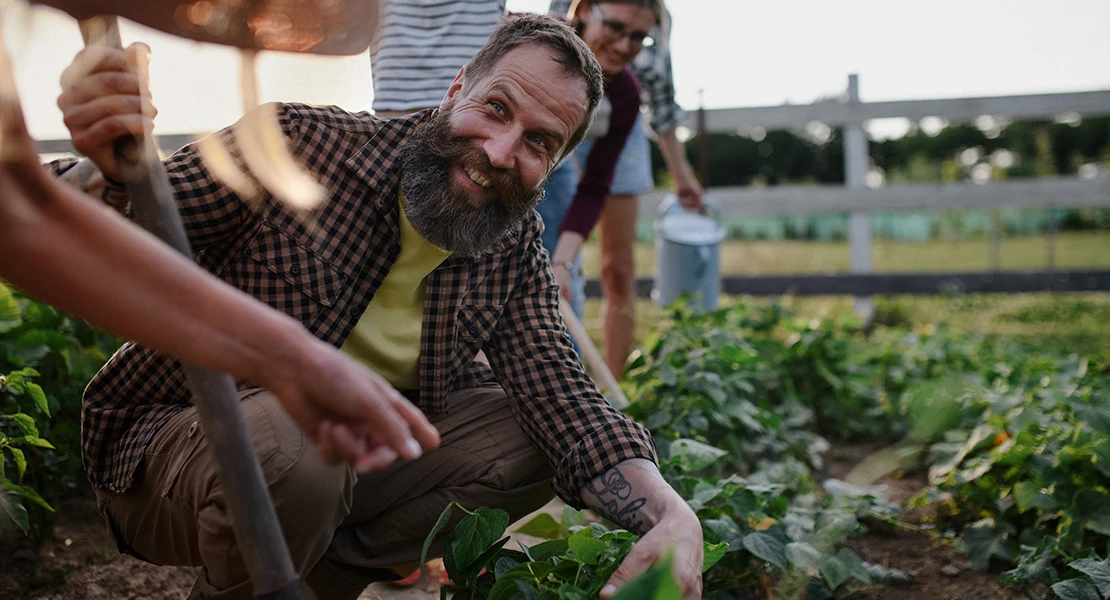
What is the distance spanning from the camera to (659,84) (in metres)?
3.68

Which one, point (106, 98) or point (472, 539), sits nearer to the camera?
point (106, 98)

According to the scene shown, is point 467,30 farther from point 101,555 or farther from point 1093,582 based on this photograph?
point 1093,582

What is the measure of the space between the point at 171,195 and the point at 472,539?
2.65 ft

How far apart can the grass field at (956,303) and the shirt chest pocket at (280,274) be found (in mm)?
2862

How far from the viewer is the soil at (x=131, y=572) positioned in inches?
76.9

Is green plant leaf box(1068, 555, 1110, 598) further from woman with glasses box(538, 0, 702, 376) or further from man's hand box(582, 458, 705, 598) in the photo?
woman with glasses box(538, 0, 702, 376)

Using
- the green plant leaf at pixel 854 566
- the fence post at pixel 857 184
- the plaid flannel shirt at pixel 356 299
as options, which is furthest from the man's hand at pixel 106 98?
the fence post at pixel 857 184

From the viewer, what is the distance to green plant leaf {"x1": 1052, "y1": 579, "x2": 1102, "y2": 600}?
1.73 m

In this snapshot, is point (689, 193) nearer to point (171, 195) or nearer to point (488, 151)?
→ point (488, 151)

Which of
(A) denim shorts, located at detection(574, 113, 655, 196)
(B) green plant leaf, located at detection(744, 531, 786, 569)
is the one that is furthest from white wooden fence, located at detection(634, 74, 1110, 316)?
(B) green plant leaf, located at detection(744, 531, 786, 569)

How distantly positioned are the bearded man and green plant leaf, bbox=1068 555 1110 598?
819mm

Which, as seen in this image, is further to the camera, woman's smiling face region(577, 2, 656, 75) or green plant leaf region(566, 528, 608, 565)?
woman's smiling face region(577, 2, 656, 75)

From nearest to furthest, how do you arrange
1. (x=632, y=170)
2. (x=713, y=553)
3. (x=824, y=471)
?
(x=713, y=553), (x=824, y=471), (x=632, y=170)

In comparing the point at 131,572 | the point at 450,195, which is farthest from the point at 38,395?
the point at 450,195
